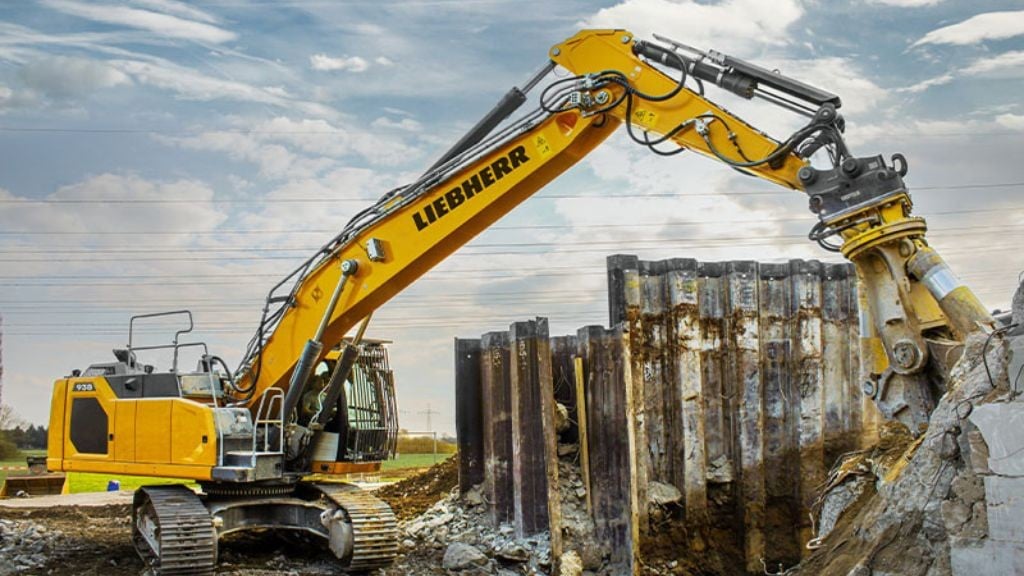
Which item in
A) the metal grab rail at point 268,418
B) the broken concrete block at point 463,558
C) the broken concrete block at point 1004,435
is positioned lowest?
the broken concrete block at point 463,558

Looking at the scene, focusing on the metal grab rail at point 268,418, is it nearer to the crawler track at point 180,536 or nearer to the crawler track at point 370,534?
the crawler track at point 180,536

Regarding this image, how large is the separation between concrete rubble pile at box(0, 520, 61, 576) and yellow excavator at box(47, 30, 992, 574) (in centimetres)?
107

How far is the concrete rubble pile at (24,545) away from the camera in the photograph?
11686 mm

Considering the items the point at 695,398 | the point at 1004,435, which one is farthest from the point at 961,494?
the point at 695,398

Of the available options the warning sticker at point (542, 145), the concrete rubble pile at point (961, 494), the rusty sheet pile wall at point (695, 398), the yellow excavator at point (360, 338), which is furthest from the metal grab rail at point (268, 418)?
the concrete rubble pile at point (961, 494)

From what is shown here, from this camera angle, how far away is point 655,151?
9695 millimetres

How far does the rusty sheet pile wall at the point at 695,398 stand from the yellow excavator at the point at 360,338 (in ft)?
3.13

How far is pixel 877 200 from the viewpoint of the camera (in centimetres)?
804

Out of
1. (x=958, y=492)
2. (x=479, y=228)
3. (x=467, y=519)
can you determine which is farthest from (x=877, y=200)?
(x=467, y=519)

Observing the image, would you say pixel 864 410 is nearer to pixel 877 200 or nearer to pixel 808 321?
pixel 808 321

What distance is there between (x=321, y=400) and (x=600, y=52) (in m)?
4.82

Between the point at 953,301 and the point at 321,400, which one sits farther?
the point at 321,400

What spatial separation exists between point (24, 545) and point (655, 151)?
8.75m

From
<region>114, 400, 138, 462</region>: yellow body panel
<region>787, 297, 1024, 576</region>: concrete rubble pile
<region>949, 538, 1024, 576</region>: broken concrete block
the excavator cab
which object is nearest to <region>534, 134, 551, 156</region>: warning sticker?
the excavator cab
